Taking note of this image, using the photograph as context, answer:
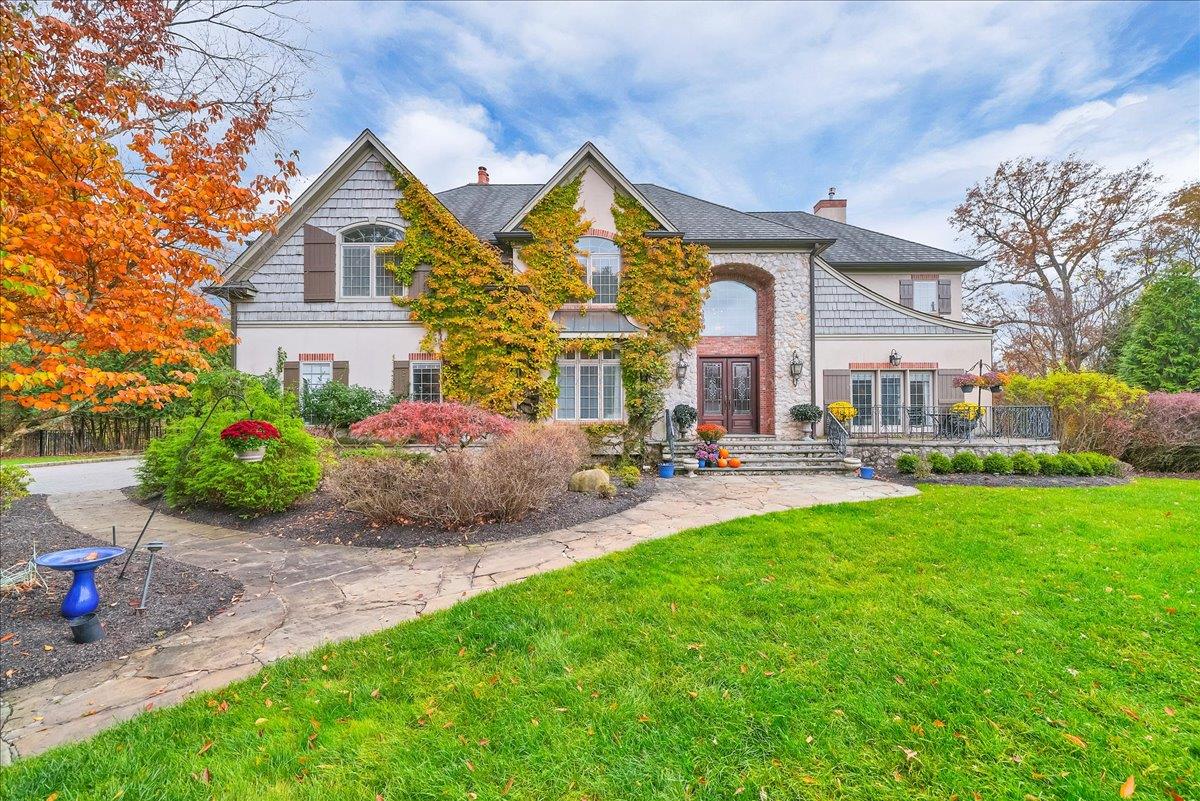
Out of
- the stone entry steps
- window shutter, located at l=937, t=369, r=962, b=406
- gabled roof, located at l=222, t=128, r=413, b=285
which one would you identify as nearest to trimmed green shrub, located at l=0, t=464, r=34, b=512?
gabled roof, located at l=222, t=128, r=413, b=285

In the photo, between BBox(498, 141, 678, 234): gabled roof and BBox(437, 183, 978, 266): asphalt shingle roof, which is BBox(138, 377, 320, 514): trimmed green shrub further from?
BBox(437, 183, 978, 266): asphalt shingle roof

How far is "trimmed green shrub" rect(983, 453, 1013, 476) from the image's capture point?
32.7 ft

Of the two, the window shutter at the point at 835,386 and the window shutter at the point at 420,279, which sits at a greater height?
the window shutter at the point at 420,279

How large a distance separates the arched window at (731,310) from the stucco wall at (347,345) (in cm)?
865

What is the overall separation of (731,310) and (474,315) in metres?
7.75

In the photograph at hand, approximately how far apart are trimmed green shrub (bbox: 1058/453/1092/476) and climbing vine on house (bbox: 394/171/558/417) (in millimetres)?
12019

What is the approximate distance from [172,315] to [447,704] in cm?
398

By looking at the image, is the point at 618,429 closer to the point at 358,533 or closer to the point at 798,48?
the point at 358,533

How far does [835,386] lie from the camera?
44.8 feet

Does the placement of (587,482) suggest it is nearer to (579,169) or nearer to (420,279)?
(420,279)

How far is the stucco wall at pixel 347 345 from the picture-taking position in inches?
490

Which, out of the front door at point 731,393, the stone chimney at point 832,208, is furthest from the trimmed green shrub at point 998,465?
the stone chimney at point 832,208

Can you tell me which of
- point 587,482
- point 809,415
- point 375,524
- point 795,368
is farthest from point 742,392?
point 375,524

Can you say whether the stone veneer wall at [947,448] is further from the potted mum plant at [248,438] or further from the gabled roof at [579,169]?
the potted mum plant at [248,438]
